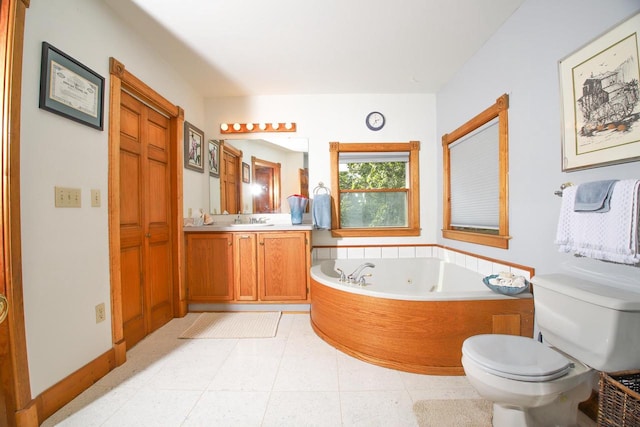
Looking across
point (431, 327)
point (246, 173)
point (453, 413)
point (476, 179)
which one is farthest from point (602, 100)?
point (246, 173)

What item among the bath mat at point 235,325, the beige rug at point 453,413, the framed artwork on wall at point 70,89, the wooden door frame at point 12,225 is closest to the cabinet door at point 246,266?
the bath mat at point 235,325

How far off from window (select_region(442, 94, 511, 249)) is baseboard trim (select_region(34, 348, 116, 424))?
278 cm

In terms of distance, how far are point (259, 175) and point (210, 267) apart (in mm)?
1134

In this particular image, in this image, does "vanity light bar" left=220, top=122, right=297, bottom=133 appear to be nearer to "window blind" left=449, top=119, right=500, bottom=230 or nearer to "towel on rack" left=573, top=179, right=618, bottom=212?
"window blind" left=449, top=119, right=500, bottom=230

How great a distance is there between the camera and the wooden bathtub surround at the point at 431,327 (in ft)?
5.24

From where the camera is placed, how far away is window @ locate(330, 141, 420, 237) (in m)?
3.01

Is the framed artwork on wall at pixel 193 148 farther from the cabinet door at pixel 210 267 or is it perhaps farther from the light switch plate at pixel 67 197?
the light switch plate at pixel 67 197

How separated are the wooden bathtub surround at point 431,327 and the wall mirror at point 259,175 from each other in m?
1.68

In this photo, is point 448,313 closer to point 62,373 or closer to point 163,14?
point 62,373

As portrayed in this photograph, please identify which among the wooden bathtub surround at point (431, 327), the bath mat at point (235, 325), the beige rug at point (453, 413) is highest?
the wooden bathtub surround at point (431, 327)

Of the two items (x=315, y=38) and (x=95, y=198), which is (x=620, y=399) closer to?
(x=315, y=38)

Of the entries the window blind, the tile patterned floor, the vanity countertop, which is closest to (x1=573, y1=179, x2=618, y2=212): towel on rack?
the window blind

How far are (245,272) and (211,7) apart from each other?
6.99ft

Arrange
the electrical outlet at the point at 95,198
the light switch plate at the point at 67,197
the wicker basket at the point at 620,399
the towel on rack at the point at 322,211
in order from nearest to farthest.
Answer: the wicker basket at the point at 620,399, the light switch plate at the point at 67,197, the electrical outlet at the point at 95,198, the towel on rack at the point at 322,211
